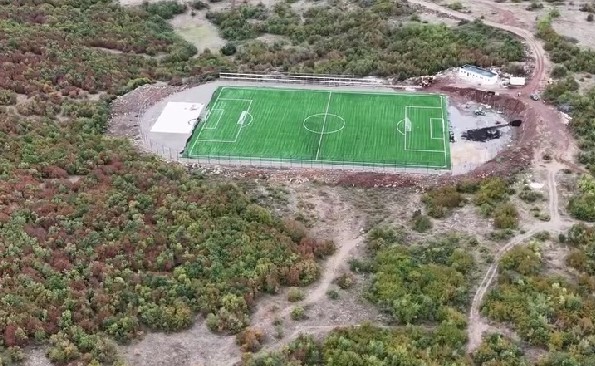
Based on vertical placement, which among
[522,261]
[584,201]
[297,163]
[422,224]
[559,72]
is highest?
[559,72]

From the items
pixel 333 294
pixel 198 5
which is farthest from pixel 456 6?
pixel 333 294

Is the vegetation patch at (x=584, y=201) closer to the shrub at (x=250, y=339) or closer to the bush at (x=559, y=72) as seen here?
the bush at (x=559, y=72)

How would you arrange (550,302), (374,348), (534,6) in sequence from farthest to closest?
(534,6) < (550,302) < (374,348)

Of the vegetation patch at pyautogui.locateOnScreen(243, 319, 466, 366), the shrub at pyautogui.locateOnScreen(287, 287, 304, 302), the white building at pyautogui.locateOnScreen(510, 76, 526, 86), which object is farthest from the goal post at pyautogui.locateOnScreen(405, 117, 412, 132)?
the vegetation patch at pyautogui.locateOnScreen(243, 319, 466, 366)

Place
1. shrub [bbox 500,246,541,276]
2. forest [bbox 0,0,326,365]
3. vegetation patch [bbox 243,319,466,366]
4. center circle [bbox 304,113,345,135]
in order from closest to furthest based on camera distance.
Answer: vegetation patch [bbox 243,319,466,366]
forest [bbox 0,0,326,365]
shrub [bbox 500,246,541,276]
center circle [bbox 304,113,345,135]

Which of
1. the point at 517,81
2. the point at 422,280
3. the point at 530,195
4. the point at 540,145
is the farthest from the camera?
the point at 517,81

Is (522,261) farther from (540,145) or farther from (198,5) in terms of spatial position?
(198,5)

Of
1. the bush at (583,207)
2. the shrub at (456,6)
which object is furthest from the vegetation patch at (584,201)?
the shrub at (456,6)

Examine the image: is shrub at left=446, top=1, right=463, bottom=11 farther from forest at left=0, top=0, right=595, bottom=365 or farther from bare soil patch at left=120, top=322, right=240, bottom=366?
bare soil patch at left=120, top=322, right=240, bottom=366

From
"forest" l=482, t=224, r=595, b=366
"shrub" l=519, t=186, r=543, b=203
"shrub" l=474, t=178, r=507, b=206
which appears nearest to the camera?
"forest" l=482, t=224, r=595, b=366
